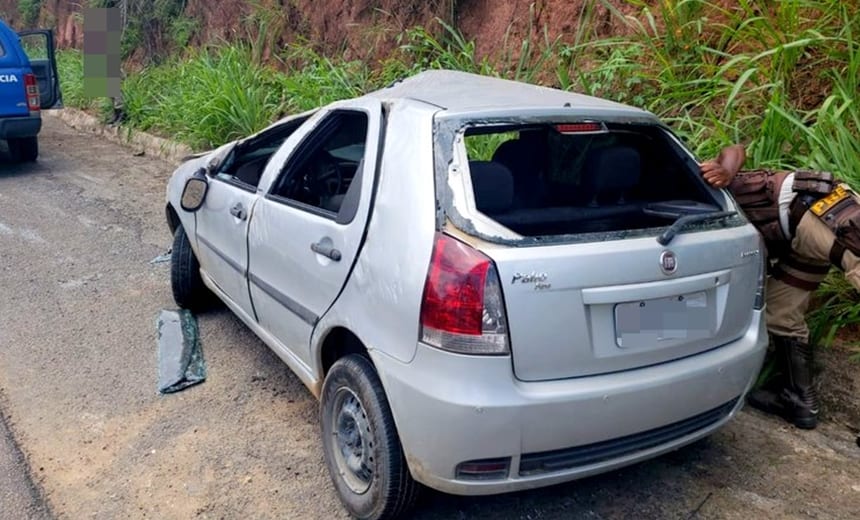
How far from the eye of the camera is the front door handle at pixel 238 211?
3523 millimetres

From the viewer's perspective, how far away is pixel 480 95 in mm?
2918

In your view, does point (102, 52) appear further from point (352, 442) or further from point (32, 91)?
point (352, 442)

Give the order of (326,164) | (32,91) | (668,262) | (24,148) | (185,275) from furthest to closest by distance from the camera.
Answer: (24,148) < (32,91) < (185,275) < (326,164) < (668,262)

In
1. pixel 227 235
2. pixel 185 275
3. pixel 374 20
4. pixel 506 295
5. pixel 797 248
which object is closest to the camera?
pixel 506 295

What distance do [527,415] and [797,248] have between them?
5.53 ft

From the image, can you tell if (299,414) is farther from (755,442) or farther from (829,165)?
(829,165)

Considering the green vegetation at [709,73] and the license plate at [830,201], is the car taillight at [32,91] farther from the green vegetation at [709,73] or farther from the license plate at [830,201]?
the license plate at [830,201]

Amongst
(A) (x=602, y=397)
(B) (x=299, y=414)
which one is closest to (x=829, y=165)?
(A) (x=602, y=397)

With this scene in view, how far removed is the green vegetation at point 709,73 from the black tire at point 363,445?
2.22m

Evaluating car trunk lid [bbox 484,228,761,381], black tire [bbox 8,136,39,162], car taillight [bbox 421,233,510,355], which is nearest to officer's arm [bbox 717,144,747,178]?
car trunk lid [bbox 484,228,761,381]

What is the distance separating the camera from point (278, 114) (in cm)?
895

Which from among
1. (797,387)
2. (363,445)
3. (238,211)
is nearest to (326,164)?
(238,211)

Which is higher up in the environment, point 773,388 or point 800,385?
point 800,385

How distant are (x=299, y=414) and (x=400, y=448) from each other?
3.84ft
